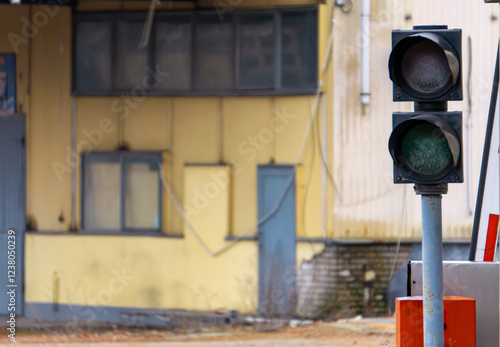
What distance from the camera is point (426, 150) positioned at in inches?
184

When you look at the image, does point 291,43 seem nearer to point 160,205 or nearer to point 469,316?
point 160,205

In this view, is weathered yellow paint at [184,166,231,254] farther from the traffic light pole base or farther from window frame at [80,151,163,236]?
the traffic light pole base

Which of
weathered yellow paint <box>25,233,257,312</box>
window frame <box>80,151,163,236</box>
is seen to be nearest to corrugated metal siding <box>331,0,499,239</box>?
weathered yellow paint <box>25,233,257,312</box>

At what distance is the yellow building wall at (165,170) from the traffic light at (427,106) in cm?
696

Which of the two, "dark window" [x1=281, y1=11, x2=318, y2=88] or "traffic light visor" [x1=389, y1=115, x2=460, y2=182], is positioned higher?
"dark window" [x1=281, y1=11, x2=318, y2=88]

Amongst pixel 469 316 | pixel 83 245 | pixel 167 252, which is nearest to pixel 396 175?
pixel 469 316

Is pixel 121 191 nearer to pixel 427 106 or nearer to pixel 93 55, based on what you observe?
pixel 93 55

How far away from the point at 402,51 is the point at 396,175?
81 cm

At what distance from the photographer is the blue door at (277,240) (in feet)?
38.4

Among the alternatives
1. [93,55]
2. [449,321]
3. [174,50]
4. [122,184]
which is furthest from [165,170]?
[449,321]

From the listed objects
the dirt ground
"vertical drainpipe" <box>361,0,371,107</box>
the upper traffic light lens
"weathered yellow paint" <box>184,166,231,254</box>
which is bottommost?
the dirt ground

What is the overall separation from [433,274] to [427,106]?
3.61ft

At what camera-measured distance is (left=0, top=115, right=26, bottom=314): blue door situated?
12641mm

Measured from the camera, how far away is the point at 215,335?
11.2m
